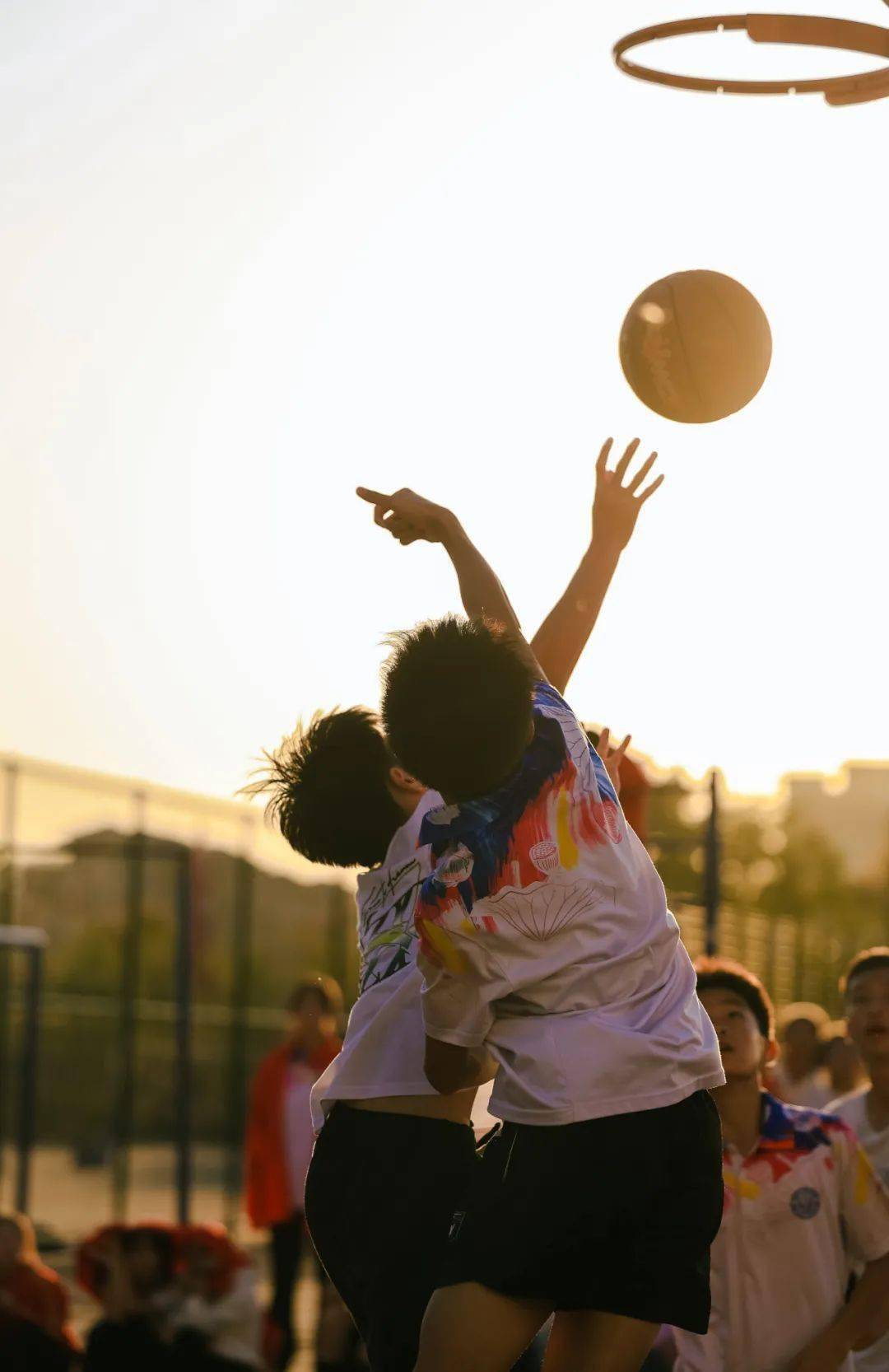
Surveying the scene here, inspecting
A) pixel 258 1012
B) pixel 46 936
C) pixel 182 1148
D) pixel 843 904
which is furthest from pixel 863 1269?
pixel 843 904

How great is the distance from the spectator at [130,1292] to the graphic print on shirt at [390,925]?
4809 millimetres

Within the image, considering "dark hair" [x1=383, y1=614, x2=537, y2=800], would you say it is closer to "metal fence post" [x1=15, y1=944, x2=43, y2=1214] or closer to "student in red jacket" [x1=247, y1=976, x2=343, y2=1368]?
"student in red jacket" [x1=247, y1=976, x2=343, y2=1368]

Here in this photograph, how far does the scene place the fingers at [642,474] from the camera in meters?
4.23

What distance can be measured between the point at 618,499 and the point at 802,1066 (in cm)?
649

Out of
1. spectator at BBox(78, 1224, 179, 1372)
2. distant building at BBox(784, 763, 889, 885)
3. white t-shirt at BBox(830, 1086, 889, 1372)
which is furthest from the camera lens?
distant building at BBox(784, 763, 889, 885)

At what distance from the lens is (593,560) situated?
13.6 feet

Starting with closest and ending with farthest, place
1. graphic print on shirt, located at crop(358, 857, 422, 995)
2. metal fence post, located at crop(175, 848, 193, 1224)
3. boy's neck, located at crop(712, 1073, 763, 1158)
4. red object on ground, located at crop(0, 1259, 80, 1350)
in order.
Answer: graphic print on shirt, located at crop(358, 857, 422, 995)
boy's neck, located at crop(712, 1073, 763, 1158)
red object on ground, located at crop(0, 1259, 80, 1350)
metal fence post, located at crop(175, 848, 193, 1224)

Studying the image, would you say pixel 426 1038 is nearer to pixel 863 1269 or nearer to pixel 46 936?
pixel 863 1269

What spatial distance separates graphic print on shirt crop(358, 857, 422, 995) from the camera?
3748mm

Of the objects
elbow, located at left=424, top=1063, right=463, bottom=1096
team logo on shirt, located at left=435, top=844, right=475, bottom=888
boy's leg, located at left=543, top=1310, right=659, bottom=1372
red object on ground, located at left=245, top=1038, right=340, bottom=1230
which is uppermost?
team logo on shirt, located at left=435, top=844, right=475, bottom=888

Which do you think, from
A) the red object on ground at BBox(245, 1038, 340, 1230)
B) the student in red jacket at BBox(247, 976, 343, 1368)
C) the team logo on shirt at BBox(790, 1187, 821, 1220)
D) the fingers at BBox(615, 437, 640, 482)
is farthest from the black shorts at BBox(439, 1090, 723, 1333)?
the red object on ground at BBox(245, 1038, 340, 1230)

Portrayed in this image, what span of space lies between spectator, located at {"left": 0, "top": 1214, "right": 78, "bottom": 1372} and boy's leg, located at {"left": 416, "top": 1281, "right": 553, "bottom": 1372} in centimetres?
552

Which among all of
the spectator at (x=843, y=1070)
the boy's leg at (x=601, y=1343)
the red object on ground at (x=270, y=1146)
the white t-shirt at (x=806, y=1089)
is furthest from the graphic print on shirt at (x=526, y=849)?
the red object on ground at (x=270, y=1146)

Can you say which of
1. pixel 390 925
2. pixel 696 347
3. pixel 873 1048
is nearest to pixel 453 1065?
pixel 390 925
